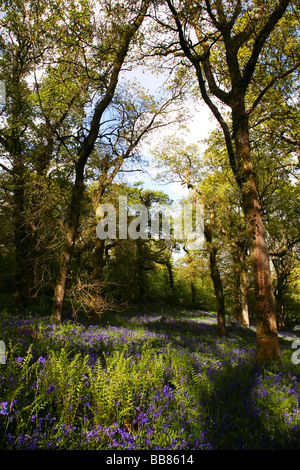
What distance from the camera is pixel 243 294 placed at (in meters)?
17.1

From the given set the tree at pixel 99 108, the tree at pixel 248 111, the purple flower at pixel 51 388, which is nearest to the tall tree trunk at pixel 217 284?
the tree at pixel 248 111

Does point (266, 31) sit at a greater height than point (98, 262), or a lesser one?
greater

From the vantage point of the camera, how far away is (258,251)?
6035 millimetres

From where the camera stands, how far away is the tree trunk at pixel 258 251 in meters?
5.67

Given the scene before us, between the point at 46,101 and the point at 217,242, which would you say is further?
the point at 217,242

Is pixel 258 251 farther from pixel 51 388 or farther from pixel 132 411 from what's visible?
pixel 51 388

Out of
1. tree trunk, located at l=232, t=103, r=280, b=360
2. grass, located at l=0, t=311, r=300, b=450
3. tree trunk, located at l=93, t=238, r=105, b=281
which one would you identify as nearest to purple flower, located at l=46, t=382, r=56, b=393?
grass, located at l=0, t=311, r=300, b=450

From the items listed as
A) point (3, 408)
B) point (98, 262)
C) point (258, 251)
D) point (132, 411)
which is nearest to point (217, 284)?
point (98, 262)

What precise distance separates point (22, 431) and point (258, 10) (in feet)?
35.7

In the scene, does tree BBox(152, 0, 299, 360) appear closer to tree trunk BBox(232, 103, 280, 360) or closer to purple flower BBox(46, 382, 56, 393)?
tree trunk BBox(232, 103, 280, 360)

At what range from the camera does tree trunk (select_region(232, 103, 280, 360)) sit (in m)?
5.67
